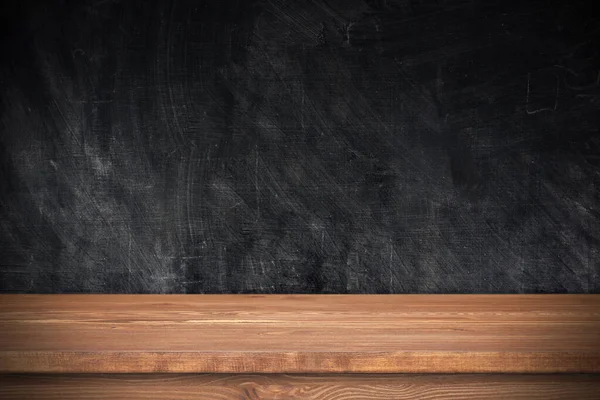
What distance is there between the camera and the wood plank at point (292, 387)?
40.9 inches

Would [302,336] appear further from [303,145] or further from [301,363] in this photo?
[303,145]

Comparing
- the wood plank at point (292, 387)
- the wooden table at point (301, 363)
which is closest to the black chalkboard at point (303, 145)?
the wooden table at point (301, 363)

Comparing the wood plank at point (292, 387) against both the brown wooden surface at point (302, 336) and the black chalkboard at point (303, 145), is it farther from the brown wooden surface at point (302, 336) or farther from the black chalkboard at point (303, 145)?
the black chalkboard at point (303, 145)

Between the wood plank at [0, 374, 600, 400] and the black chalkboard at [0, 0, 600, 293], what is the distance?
722 millimetres

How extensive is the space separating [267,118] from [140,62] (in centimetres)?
37

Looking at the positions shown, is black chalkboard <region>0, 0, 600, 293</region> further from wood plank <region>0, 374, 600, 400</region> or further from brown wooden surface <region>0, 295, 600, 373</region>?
wood plank <region>0, 374, 600, 400</region>

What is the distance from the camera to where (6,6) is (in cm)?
177

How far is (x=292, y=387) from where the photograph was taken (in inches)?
41.1

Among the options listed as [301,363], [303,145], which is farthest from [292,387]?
[303,145]

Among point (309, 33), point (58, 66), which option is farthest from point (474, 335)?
point (58, 66)

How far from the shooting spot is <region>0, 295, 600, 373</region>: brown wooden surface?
3.28 feet

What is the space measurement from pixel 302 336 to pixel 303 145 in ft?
2.42

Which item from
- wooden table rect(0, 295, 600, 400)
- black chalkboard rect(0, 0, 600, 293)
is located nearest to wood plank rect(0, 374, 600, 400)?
wooden table rect(0, 295, 600, 400)

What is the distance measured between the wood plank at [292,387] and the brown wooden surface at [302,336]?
5cm
